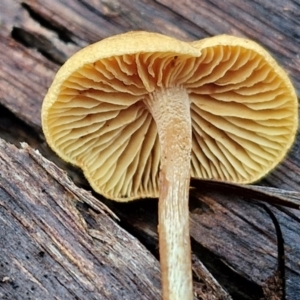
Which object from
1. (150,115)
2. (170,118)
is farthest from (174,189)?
(150,115)

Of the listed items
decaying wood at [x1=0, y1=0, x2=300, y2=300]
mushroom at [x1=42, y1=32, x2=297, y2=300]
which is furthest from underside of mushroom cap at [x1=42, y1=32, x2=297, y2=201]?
decaying wood at [x1=0, y1=0, x2=300, y2=300]

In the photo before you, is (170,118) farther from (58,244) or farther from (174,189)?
(58,244)

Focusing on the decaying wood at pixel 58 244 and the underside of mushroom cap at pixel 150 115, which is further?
the decaying wood at pixel 58 244

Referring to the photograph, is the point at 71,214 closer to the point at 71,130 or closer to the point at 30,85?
the point at 71,130

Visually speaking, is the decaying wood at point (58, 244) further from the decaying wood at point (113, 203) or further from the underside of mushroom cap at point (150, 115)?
the underside of mushroom cap at point (150, 115)

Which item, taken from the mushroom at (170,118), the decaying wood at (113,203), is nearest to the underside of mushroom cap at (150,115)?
the mushroom at (170,118)

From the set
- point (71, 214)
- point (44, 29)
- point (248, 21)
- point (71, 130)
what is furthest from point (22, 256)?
point (248, 21)

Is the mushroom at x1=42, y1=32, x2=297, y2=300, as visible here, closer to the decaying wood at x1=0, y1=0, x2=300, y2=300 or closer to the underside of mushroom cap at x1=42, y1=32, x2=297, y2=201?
the underside of mushroom cap at x1=42, y1=32, x2=297, y2=201

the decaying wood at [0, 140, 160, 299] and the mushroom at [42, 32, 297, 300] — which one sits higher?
the mushroom at [42, 32, 297, 300]
